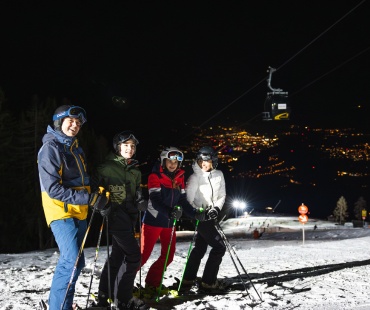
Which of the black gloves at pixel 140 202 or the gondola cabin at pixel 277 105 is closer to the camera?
the black gloves at pixel 140 202

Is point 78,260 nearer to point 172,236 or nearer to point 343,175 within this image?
point 172,236

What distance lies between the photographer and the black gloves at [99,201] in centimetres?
382

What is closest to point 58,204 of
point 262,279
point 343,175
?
point 262,279

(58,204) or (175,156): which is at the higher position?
(175,156)

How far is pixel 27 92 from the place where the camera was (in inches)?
3743

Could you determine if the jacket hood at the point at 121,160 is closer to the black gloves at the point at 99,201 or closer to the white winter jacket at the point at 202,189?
the black gloves at the point at 99,201

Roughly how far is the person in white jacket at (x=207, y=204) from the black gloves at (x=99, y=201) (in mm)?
1722

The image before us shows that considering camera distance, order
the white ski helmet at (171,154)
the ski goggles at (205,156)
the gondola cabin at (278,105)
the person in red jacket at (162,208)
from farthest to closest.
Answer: the gondola cabin at (278,105) → the ski goggles at (205,156) → the white ski helmet at (171,154) → the person in red jacket at (162,208)

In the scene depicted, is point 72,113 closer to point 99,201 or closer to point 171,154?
point 99,201

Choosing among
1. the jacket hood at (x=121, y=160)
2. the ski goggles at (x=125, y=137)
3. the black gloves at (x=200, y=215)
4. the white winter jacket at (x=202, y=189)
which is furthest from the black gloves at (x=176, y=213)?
the ski goggles at (x=125, y=137)

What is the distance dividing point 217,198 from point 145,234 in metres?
1.21

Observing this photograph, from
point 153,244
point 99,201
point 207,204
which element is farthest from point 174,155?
point 99,201

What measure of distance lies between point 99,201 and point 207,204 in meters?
2.04

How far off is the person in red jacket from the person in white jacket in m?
0.24
